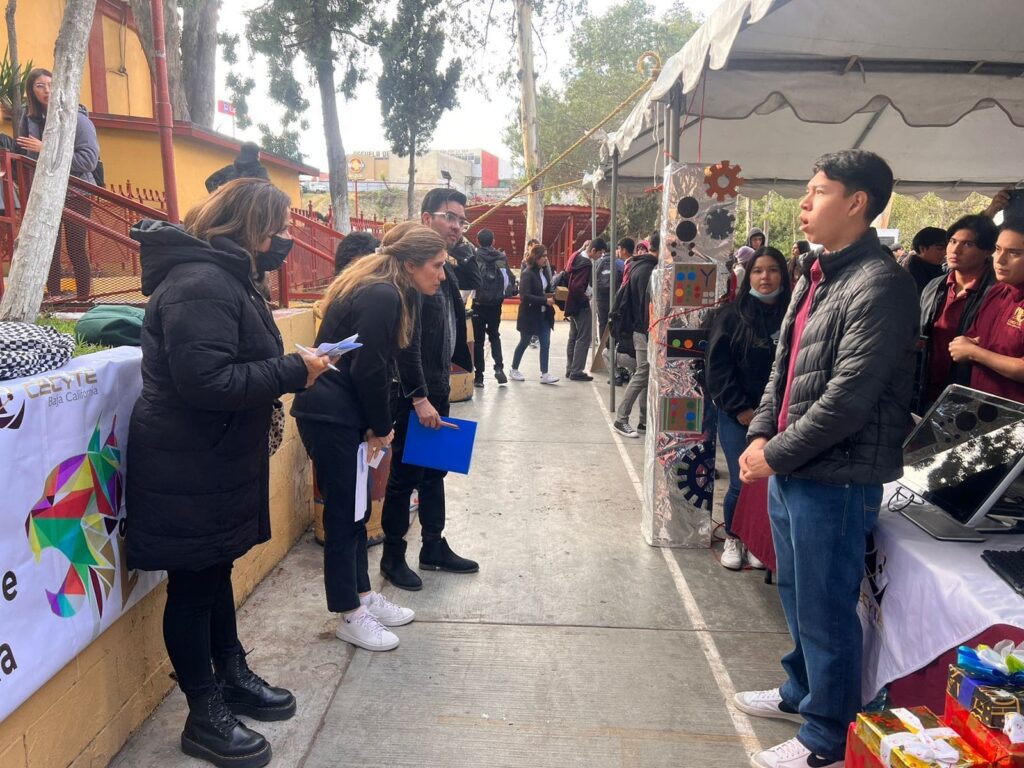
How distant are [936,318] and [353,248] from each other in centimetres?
322

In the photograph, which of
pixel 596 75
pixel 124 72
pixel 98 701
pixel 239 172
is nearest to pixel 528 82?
pixel 124 72

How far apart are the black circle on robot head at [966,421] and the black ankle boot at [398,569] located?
2548 millimetres

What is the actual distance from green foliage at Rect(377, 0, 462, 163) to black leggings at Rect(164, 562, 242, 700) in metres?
14.5

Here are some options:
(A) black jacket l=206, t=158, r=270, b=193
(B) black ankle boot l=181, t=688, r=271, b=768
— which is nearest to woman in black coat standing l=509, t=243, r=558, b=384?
(A) black jacket l=206, t=158, r=270, b=193

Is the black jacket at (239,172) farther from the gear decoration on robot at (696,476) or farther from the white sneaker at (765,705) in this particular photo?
the white sneaker at (765,705)

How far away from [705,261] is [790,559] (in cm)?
216

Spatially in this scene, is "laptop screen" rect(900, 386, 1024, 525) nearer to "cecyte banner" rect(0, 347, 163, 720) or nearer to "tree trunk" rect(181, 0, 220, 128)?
"cecyte banner" rect(0, 347, 163, 720)

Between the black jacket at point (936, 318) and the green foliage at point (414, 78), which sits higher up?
the green foliage at point (414, 78)

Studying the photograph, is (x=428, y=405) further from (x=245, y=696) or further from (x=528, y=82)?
(x=528, y=82)

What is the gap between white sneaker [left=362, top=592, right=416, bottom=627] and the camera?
3342 millimetres

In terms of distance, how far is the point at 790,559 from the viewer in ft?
8.05

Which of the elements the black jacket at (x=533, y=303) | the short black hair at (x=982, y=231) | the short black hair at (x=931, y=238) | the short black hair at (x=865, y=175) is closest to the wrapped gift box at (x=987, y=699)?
the short black hair at (x=865, y=175)

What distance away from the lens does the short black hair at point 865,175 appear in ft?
7.02

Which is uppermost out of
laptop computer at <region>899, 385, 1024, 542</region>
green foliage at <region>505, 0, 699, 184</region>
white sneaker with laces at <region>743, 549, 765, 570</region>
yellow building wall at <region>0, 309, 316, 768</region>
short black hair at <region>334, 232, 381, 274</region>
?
green foliage at <region>505, 0, 699, 184</region>
